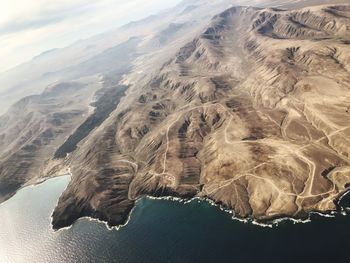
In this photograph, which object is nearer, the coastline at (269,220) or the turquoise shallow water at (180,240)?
the turquoise shallow water at (180,240)

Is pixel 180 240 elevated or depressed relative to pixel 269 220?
elevated

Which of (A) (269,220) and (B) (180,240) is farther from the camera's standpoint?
(B) (180,240)

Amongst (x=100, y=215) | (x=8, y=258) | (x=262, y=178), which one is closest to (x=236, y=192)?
(x=262, y=178)

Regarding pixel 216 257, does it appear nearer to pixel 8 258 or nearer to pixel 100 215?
pixel 100 215

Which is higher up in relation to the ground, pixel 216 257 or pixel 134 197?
pixel 216 257

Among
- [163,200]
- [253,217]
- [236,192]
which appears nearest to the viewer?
[253,217]

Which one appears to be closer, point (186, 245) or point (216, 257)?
point (216, 257)

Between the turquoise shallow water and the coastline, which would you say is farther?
the coastline

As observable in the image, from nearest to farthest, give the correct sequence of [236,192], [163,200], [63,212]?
[236,192], [163,200], [63,212]
